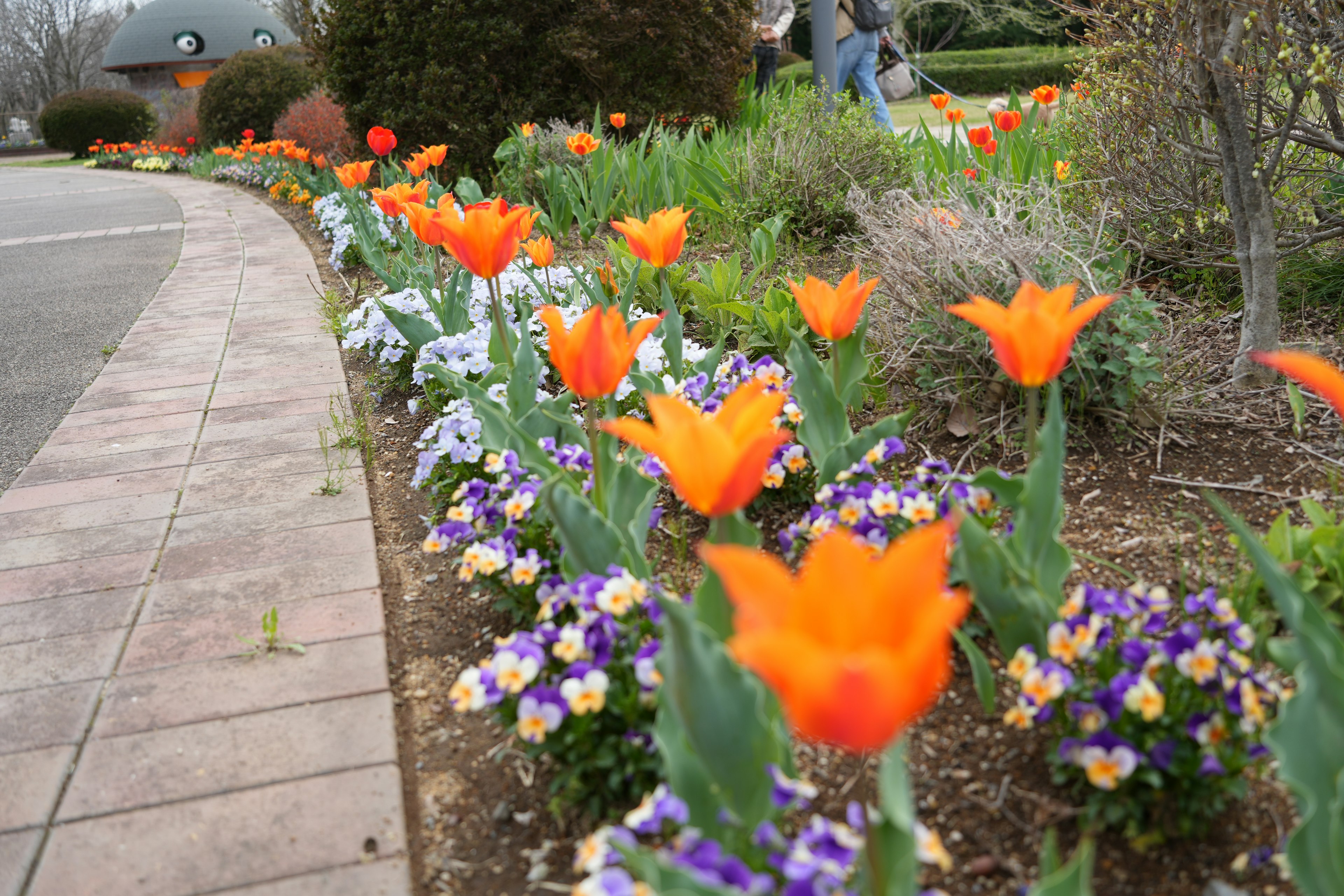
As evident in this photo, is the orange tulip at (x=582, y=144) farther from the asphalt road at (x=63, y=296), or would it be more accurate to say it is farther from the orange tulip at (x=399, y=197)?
the asphalt road at (x=63, y=296)

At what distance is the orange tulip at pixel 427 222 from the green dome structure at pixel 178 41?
109 feet

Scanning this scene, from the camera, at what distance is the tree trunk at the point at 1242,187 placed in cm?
242

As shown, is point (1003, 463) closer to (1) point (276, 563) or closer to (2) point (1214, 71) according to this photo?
(2) point (1214, 71)

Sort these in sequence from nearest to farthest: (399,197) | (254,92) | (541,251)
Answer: (541,251) < (399,197) < (254,92)

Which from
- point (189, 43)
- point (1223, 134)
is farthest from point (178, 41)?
point (1223, 134)

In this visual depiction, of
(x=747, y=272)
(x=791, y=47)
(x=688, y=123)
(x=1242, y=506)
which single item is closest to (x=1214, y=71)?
(x=1242, y=506)

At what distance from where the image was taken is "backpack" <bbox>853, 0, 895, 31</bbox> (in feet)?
23.4

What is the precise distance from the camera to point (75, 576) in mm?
2320

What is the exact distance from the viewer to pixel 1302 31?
8.55ft

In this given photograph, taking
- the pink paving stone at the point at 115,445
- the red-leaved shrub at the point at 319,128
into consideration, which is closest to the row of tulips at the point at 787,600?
the pink paving stone at the point at 115,445

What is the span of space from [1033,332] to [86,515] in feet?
7.96

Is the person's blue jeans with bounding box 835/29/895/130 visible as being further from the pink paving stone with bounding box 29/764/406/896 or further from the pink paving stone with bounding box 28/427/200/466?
the pink paving stone with bounding box 29/764/406/896

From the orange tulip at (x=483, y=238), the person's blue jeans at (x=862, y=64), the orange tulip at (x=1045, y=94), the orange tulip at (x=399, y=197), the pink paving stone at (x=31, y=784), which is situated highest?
the person's blue jeans at (x=862, y=64)

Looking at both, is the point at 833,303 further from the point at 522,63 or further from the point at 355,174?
the point at 522,63
